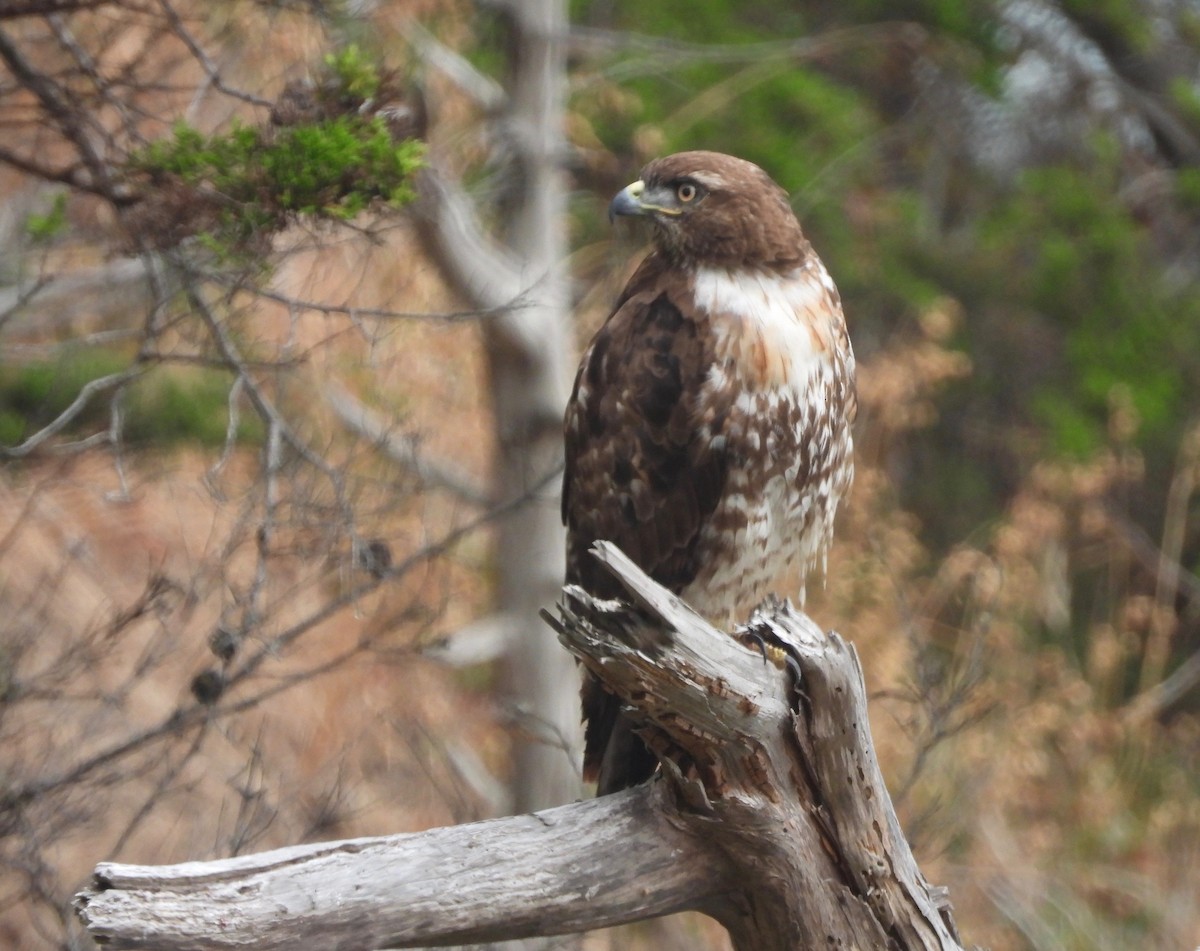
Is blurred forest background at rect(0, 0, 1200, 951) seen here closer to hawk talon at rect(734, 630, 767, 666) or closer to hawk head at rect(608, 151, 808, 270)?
hawk head at rect(608, 151, 808, 270)

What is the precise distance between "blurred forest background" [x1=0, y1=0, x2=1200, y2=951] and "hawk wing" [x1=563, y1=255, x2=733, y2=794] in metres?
0.49

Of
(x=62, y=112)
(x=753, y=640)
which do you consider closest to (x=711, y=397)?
(x=753, y=640)

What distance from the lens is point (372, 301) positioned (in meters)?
6.61

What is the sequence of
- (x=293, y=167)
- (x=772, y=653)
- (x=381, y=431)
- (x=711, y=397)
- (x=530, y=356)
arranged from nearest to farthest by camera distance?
(x=772, y=653) → (x=293, y=167) → (x=711, y=397) → (x=381, y=431) → (x=530, y=356)

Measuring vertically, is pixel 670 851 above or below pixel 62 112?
below

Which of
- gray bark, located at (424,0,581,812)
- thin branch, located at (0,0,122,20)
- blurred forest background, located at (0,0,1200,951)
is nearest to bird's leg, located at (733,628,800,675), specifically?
blurred forest background, located at (0,0,1200,951)

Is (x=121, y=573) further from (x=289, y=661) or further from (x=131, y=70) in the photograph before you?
(x=131, y=70)

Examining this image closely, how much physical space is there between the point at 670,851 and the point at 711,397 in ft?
3.37

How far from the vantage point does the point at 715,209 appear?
3.54 m

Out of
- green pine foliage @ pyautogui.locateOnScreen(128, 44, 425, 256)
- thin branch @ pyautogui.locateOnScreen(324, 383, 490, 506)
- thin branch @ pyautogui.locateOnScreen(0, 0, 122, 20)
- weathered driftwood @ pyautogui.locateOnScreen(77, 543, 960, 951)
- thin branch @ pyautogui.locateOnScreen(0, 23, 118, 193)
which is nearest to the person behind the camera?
weathered driftwood @ pyautogui.locateOnScreen(77, 543, 960, 951)

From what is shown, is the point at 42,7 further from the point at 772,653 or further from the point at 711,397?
the point at 772,653

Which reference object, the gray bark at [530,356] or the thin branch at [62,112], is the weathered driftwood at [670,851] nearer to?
the thin branch at [62,112]

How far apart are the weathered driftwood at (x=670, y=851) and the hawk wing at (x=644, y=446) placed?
0.38 metres

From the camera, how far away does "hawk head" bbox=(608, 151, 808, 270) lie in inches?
139
